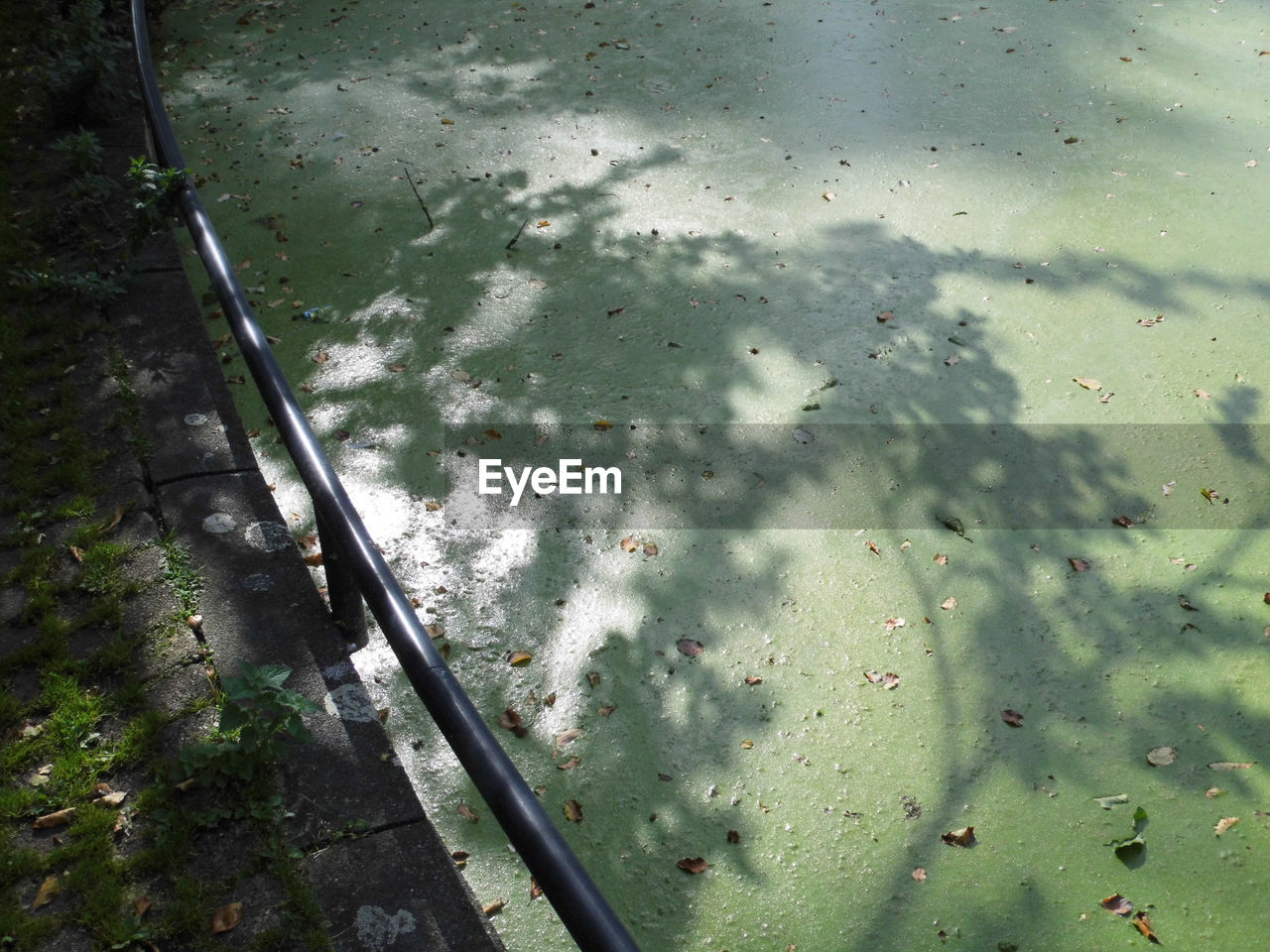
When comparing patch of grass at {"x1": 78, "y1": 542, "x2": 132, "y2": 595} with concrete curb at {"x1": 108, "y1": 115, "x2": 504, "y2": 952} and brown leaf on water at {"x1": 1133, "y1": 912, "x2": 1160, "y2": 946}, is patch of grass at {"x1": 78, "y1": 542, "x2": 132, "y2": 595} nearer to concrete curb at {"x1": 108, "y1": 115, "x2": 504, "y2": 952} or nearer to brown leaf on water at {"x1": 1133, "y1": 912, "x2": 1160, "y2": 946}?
concrete curb at {"x1": 108, "y1": 115, "x2": 504, "y2": 952}

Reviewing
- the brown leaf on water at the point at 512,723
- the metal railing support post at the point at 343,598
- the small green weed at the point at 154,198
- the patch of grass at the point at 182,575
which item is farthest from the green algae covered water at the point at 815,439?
the small green weed at the point at 154,198

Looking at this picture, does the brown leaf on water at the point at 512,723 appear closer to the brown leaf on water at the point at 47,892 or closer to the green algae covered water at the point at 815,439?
the green algae covered water at the point at 815,439

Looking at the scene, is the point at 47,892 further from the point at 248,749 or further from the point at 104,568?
the point at 104,568

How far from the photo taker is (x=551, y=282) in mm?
4715

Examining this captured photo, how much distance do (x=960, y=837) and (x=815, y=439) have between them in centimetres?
168

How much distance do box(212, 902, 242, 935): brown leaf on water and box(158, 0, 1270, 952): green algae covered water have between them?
0.70m

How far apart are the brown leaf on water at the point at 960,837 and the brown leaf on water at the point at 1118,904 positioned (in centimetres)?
34

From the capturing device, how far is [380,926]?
1.94 m

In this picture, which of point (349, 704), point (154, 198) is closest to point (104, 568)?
point (349, 704)

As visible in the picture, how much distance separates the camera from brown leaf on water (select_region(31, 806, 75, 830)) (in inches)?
84.4

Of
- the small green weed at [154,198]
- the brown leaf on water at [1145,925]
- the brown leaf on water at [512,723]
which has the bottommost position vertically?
the brown leaf on water at [512,723]

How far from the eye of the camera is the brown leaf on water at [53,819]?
7.03 ft

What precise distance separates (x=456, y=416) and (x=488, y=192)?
6.47 ft

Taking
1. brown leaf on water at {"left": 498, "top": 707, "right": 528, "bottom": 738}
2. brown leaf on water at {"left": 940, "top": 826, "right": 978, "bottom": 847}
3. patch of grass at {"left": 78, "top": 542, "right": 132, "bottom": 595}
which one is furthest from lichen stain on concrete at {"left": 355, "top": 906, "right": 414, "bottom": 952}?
brown leaf on water at {"left": 940, "top": 826, "right": 978, "bottom": 847}
